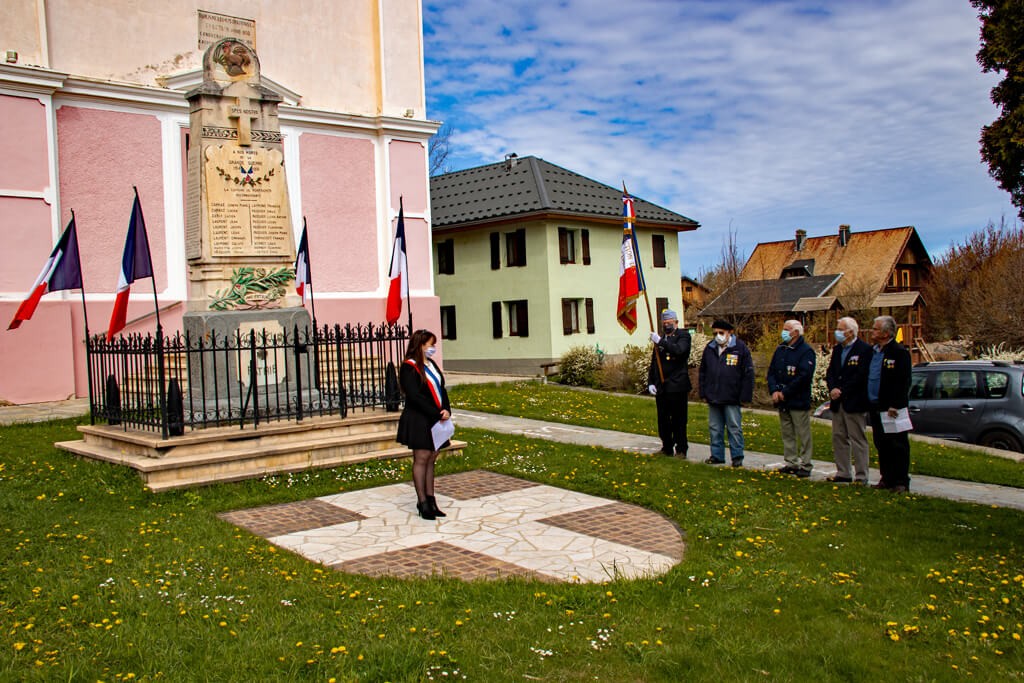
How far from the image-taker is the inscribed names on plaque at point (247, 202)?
11.4 metres

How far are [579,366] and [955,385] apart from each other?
46.9ft

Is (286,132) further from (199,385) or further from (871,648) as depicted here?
(871,648)

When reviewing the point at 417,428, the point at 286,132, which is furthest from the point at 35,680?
the point at 286,132

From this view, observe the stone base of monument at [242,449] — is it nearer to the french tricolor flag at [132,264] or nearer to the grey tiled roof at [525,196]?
the french tricolor flag at [132,264]

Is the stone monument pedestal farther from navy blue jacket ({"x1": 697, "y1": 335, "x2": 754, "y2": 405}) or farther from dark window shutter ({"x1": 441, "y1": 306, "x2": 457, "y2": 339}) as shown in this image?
dark window shutter ({"x1": 441, "y1": 306, "x2": 457, "y2": 339})

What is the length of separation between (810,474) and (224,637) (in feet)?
25.0

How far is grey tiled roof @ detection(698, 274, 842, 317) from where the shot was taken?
37.7 meters

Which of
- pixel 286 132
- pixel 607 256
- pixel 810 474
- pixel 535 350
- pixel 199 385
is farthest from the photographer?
pixel 607 256

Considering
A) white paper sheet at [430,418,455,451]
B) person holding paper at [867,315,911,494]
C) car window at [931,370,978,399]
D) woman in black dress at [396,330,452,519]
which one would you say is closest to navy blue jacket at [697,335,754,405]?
person holding paper at [867,315,911,494]

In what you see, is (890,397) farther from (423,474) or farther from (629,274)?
(423,474)

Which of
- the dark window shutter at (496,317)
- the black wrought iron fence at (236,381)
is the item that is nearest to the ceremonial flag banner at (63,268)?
the black wrought iron fence at (236,381)

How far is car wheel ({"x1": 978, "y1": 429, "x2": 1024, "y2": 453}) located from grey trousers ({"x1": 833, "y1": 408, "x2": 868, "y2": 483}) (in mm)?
4325

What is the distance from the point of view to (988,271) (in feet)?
120

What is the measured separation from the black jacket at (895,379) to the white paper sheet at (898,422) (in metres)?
0.08
